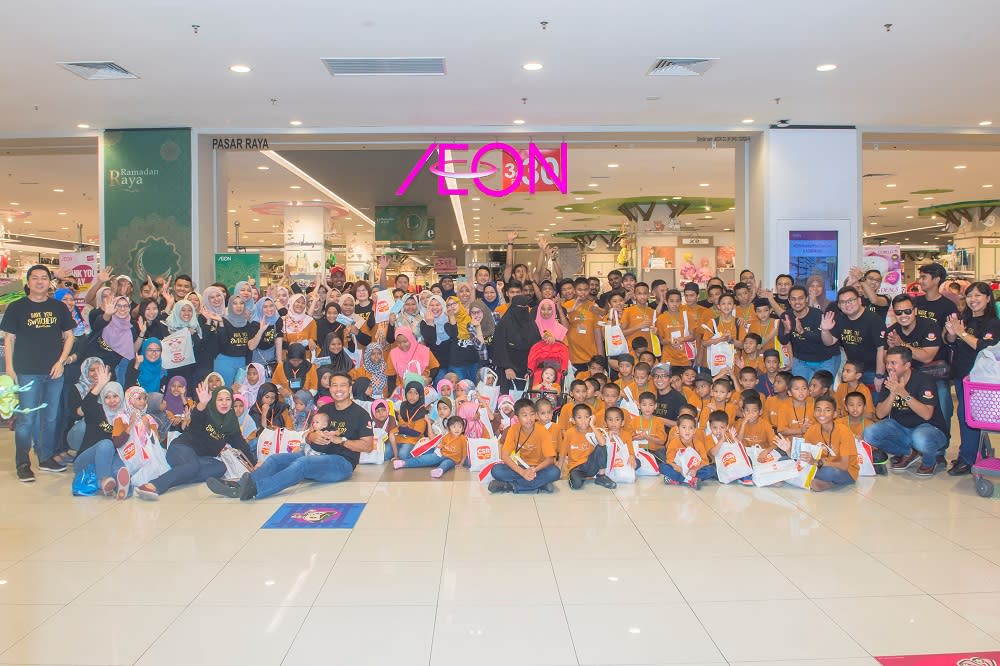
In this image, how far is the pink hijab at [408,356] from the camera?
690cm

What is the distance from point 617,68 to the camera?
7.18 metres

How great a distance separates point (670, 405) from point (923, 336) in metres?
2.10

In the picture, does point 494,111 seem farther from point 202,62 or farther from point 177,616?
point 177,616

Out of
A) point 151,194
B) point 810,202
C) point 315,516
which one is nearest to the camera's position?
point 315,516

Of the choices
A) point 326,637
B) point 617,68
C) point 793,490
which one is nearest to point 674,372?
point 793,490

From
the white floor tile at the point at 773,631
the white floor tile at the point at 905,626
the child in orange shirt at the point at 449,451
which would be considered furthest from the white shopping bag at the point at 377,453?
the white floor tile at the point at 905,626

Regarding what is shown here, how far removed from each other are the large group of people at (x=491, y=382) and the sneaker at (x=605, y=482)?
2 centimetres

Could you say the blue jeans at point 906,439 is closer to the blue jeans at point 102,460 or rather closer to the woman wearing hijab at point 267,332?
the woman wearing hijab at point 267,332

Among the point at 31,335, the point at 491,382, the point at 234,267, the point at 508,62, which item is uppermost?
the point at 508,62

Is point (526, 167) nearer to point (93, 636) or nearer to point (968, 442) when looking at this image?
point (968, 442)

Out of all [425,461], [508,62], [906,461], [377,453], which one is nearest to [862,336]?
[906,461]

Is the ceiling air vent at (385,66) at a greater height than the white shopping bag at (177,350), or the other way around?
the ceiling air vent at (385,66)

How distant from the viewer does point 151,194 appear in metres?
9.70

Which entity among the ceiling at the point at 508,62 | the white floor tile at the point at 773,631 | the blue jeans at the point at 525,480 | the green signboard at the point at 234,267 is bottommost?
the white floor tile at the point at 773,631
